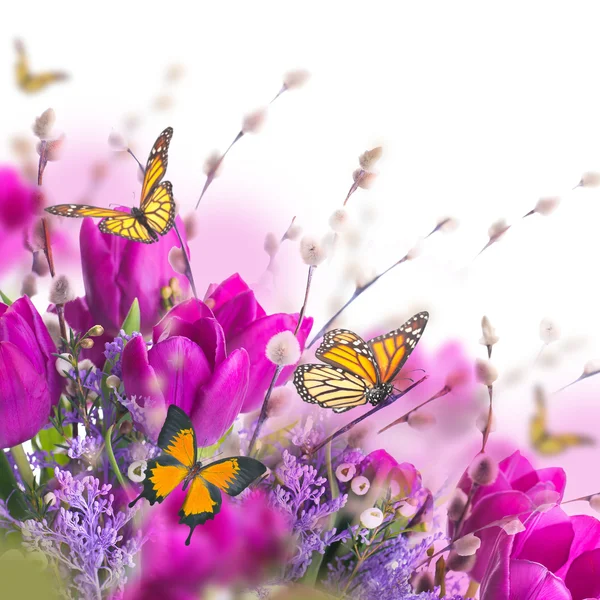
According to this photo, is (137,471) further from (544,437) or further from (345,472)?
(544,437)

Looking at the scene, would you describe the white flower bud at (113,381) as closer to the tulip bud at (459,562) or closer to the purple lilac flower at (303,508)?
the purple lilac flower at (303,508)

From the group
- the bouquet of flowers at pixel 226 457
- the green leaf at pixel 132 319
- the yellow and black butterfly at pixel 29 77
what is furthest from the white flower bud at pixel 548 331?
the yellow and black butterfly at pixel 29 77

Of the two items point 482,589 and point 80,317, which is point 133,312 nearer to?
point 80,317

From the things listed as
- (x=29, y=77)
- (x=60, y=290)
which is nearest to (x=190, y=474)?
(x=60, y=290)

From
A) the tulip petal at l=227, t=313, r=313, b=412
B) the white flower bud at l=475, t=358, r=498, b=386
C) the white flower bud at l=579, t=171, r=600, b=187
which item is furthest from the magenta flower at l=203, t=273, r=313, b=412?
the white flower bud at l=579, t=171, r=600, b=187

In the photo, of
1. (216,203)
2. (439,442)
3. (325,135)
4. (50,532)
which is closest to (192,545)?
(50,532)

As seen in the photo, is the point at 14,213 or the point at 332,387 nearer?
the point at 332,387

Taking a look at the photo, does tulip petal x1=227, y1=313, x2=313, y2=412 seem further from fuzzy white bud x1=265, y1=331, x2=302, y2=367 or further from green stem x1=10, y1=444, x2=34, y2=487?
green stem x1=10, y1=444, x2=34, y2=487
